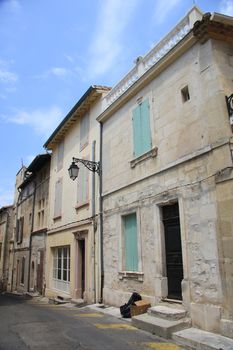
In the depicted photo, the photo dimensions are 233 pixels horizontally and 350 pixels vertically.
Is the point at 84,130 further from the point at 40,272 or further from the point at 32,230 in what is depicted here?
the point at 32,230

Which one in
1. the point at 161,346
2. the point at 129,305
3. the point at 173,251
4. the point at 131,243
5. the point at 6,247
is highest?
the point at 6,247

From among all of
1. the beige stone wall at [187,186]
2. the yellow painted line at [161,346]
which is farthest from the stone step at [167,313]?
the yellow painted line at [161,346]

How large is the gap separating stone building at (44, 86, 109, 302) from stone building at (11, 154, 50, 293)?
4.71 feet

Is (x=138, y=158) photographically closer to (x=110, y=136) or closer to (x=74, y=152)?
(x=110, y=136)

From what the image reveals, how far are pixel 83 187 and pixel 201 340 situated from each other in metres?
7.45

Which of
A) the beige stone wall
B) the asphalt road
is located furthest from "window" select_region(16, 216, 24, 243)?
the asphalt road

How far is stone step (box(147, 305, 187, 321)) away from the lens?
5934 mm

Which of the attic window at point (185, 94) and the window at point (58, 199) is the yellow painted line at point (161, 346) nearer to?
the attic window at point (185, 94)

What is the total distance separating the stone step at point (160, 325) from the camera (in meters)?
5.49

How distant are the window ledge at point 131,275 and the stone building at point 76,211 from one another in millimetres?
1454

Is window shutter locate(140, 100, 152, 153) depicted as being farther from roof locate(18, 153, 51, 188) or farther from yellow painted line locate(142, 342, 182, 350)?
roof locate(18, 153, 51, 188)

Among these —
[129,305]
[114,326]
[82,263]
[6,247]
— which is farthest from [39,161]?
[114,326]

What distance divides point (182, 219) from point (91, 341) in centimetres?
287

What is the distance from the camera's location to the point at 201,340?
495 cm
